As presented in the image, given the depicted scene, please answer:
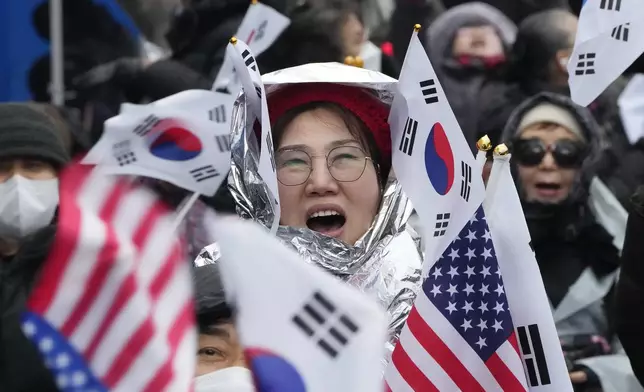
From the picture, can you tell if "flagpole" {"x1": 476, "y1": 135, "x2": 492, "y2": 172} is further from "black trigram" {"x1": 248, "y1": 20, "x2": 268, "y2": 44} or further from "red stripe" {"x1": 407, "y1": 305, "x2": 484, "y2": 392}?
"black trigram" {"x1": 248, "y1": 20, "x2": 268, "y2": 44}

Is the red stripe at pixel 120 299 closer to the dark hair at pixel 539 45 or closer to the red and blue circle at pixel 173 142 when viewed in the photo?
the red and blue circle at pixel 173 142

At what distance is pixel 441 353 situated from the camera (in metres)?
3.61

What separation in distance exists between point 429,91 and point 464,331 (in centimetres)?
59

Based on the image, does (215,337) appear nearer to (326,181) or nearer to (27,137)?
(326,181)

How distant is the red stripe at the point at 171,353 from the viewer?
230cm

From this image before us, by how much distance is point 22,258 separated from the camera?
3.62 metres

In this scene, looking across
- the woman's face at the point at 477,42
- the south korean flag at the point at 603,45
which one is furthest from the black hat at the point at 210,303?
the woman's face at the point at 477,42

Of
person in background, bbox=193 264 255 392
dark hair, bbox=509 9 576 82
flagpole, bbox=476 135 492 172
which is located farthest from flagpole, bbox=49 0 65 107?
person in background, bbox=193 264 255 392

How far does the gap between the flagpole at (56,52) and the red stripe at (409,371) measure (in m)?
4.07

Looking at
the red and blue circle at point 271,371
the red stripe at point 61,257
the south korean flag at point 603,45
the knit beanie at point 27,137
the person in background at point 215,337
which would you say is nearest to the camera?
the red stripe at point 61,257

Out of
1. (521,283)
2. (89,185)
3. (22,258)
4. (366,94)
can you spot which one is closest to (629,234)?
(521,283)

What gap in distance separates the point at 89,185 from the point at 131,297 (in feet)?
0.58

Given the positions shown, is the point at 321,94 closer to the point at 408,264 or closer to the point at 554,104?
the point at 408,264

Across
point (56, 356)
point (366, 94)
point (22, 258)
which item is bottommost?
point (56, 356)
